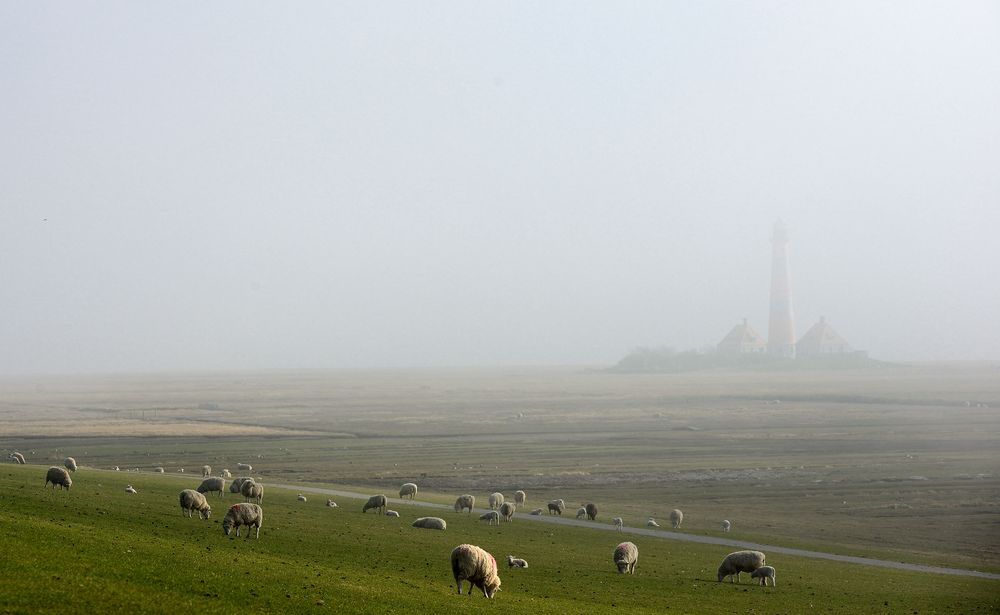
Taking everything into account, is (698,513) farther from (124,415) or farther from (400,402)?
(400,402)

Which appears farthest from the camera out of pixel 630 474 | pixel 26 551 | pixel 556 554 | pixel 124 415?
pixel 124 415

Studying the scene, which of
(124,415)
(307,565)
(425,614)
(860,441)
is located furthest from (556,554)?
(124,415)

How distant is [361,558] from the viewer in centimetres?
3300

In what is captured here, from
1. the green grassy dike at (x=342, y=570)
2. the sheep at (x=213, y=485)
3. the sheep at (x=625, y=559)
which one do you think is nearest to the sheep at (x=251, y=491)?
the green grassy dike at (x=342, y=570)

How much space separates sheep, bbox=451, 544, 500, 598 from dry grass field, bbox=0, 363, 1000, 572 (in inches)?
1007

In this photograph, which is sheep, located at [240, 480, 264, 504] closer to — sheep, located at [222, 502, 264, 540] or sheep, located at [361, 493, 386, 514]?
sheep, located at [361, 493, 386, 514]

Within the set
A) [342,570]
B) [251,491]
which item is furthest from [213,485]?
[342,570]

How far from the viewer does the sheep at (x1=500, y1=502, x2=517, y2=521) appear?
4931 cm

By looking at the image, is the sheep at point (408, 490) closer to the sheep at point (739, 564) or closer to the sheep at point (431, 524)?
the sheep at point (431, 524)

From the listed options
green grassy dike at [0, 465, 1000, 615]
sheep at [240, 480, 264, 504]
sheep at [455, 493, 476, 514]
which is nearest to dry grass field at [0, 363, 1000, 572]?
sheep at [455, 493, 476, 514]

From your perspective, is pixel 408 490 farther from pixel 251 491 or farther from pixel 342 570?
pixel 342 570

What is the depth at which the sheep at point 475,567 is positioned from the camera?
2667 centimetres

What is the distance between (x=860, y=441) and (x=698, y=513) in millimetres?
50902

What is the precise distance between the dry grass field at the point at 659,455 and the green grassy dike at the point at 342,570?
33.4ft
